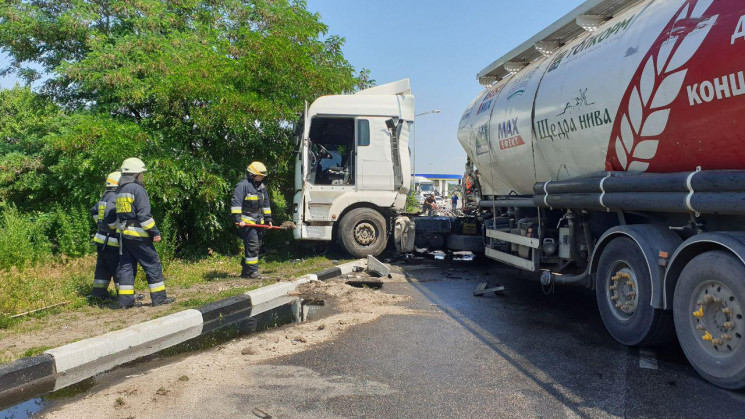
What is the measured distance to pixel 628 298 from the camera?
445cm

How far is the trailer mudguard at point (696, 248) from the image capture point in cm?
326

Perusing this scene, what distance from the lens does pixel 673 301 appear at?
384 centimetres

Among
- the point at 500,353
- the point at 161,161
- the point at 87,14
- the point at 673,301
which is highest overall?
the point at 87,14

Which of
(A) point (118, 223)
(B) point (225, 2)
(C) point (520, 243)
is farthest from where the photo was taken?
(B) point (225, 2)

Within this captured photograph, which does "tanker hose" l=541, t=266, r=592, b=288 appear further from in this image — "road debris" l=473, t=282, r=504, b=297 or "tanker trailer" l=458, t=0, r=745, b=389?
"road debris" l=473, t=282, r=504, b=297

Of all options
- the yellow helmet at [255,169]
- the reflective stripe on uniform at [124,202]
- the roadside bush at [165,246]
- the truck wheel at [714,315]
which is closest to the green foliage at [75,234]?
the roadside bush at [165,246]

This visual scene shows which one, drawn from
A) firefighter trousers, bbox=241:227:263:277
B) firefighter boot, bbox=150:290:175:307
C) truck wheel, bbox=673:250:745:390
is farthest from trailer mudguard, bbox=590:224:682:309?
firefighter trousers, bbox=241:227:263:277

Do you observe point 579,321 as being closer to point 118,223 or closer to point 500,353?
point 500,353

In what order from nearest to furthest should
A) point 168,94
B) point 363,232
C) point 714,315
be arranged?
1. point 714,315
2. point 168,94
3. point 363,232

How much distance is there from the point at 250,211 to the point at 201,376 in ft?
13.9

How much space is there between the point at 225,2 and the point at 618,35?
1026 centimetres

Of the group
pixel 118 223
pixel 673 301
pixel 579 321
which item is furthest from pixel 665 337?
pixel 118 223

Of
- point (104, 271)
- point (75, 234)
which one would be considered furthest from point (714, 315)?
point (75, 234)

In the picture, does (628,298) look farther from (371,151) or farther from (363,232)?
(371,151)
